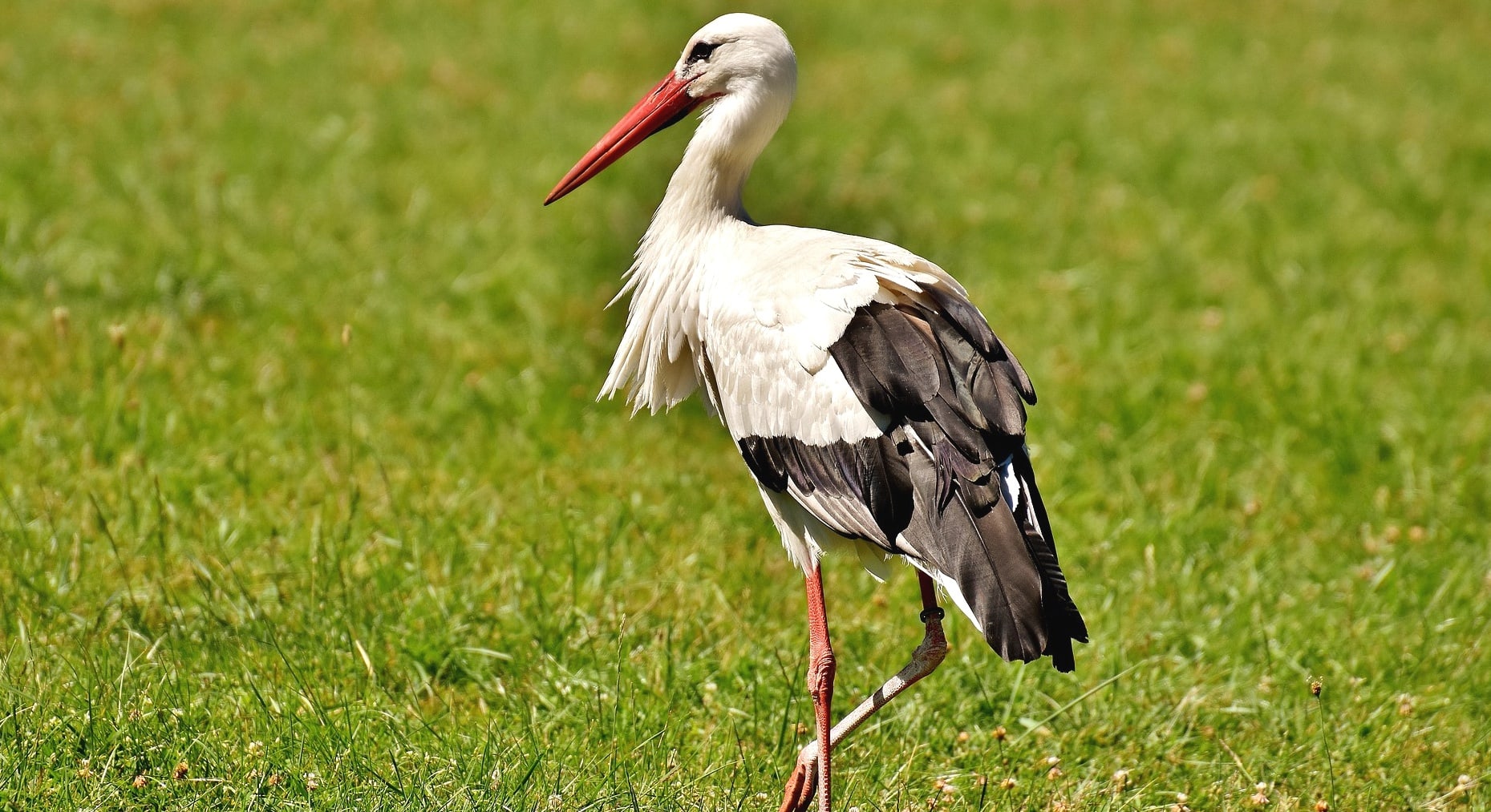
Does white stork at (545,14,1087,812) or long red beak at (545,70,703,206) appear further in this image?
long red beak at (545,70,703,206)

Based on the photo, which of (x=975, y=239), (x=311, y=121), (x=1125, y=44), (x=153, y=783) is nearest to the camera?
(x=153, y=783)

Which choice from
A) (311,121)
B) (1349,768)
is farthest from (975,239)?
(1349,768)

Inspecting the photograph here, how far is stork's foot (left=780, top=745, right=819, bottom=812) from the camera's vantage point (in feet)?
11.1

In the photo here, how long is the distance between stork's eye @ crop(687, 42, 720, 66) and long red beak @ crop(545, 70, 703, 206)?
69mm

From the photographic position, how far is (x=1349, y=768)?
3.71 m

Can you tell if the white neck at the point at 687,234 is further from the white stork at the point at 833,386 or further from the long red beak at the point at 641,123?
the long red beak at the point at 641,123

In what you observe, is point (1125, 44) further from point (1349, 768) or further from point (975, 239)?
point (1349, 768)

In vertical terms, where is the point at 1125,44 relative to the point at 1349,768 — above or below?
above

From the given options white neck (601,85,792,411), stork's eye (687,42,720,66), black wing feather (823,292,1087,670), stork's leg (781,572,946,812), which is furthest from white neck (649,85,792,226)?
stork's leg (781,572,946,812)

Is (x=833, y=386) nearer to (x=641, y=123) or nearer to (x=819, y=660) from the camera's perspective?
(x=819, y=660)

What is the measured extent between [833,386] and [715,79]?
1005mm

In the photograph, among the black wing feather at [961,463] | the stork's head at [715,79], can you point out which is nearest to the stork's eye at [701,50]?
the stork's head at [715,79]

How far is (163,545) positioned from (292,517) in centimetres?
43

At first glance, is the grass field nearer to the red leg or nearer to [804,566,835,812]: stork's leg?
the red leg
